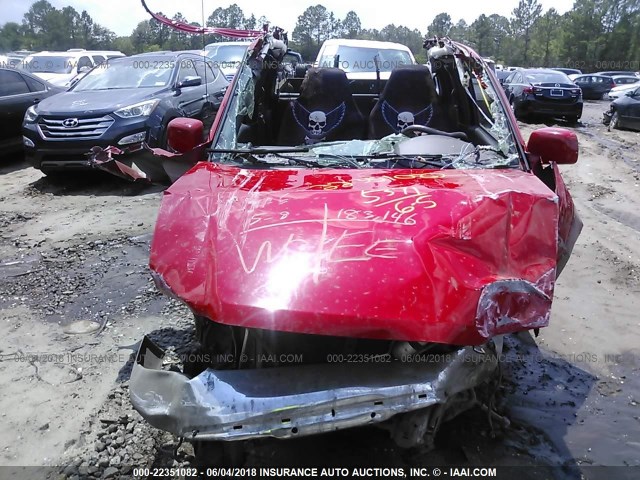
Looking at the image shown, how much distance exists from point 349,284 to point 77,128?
20.9ft

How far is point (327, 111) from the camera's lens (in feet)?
14.4

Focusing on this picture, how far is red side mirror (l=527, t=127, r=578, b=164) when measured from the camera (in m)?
3.15

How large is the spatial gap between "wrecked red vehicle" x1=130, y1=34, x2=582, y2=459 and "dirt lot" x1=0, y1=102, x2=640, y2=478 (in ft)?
1.57

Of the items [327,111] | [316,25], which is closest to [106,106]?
[327,111]

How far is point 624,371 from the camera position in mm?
3369

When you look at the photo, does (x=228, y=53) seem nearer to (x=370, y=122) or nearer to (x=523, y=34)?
(x=370, y=122)

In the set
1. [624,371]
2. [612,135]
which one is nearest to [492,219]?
[624,371]

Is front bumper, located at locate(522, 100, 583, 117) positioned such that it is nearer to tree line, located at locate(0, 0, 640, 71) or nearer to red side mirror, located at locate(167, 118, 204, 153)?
red side mirror, located at locate(167, 118, 204, 153)

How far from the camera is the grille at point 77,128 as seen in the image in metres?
7.18

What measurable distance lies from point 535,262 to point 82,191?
6.53 meters

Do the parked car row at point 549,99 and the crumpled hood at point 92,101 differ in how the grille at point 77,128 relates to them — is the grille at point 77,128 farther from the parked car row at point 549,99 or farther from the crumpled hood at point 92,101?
the parked car row at point 549,99

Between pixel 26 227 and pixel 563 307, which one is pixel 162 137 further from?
pixel 563 307

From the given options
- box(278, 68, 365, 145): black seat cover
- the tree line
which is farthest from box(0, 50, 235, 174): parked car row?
the tree line

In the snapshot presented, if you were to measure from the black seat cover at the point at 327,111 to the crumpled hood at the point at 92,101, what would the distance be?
396 centimetres
